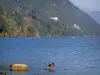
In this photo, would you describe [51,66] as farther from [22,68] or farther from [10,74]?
[10,74]

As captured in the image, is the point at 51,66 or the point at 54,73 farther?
the point at 51,66

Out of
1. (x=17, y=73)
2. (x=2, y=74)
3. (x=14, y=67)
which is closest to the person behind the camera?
(x=2, y=74)

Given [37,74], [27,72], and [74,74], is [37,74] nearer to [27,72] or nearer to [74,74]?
[27,72]

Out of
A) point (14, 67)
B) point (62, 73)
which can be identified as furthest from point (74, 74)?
point (14, 67)

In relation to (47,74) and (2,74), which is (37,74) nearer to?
(47,74)

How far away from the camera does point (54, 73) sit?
65.2 m

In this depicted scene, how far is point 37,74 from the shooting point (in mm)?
62562

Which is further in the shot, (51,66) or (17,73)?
(51,66)

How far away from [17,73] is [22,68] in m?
4.06

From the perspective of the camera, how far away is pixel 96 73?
66.1 meters

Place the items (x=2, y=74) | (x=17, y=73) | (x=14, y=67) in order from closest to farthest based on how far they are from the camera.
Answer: (x=2, y=74)
(x=17, y=73)
(x=14, y=67)

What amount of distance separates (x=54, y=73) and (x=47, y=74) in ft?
7.38

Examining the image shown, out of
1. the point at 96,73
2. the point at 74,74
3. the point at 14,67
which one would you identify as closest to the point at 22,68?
the point at 14,67

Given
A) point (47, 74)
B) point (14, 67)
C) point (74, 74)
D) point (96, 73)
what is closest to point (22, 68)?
point (14, 67)
